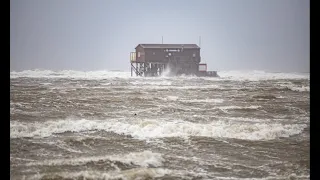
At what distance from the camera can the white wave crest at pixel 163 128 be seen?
22.8 feet

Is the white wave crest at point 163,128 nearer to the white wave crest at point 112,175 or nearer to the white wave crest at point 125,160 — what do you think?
the white wave crest at point 125,160

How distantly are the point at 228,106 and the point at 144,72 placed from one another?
21.7 m

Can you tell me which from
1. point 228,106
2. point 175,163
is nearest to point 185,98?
point 228,106

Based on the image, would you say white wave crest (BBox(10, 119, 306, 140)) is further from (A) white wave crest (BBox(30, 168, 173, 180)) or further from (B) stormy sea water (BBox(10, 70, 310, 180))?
(A) white wave crest (BBox(30, 168, 173, 180))

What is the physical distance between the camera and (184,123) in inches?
320

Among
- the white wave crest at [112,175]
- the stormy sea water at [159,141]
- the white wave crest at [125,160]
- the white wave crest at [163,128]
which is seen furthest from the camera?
the white wave crest at [163,128]

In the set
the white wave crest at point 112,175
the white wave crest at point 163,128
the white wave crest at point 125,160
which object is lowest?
the white wave crest at point 112,175

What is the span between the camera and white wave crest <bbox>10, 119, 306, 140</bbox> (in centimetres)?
696

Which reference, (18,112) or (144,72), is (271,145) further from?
(144,72)

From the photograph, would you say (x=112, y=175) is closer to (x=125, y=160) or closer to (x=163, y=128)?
(x=125, y=160)

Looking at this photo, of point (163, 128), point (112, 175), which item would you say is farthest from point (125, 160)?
point (163, 128)

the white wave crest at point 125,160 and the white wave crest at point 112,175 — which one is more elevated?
the white wave crest at point 125,160

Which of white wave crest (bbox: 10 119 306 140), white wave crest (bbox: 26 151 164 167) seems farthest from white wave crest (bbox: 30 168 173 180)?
white wave crest (bbox: 10 119 306 140)

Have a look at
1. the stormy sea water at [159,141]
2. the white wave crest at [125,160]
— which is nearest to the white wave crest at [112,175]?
the stormy sea water at [159,141]
